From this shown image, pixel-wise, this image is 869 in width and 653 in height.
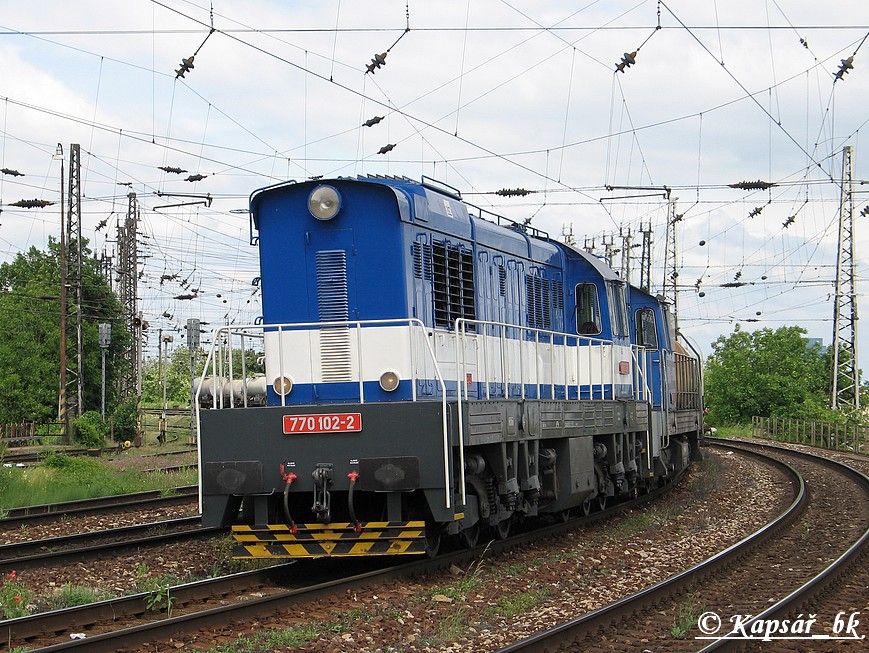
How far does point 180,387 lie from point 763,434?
1929 inches

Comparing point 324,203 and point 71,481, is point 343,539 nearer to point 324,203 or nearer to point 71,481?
point 324,203

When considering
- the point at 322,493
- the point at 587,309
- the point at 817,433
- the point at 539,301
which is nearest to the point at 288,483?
the point at 322,493

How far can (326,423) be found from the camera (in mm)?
9055

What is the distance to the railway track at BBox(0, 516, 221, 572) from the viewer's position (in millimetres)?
10305

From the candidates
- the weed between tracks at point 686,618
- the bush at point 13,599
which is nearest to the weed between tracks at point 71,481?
the bush at point 13,599

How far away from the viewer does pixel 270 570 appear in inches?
370

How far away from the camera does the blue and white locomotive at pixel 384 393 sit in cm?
903

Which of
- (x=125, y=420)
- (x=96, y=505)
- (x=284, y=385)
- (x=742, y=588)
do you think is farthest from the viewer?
(x=125, y=420)

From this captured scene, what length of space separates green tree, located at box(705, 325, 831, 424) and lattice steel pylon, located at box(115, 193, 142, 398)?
2786cm

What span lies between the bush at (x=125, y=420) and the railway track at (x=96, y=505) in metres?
17.7

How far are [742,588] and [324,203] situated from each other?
5.36 metres

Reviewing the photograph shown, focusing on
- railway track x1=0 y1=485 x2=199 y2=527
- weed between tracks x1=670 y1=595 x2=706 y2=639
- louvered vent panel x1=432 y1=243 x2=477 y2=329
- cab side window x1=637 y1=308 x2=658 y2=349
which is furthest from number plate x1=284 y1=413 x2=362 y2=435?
cab side window x1=637 y1=308 x2=658 y2=349

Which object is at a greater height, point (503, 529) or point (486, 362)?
point (486, 362)

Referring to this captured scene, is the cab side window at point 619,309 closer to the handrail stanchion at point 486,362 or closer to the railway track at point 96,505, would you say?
the handrail stanchion at point 486,362
